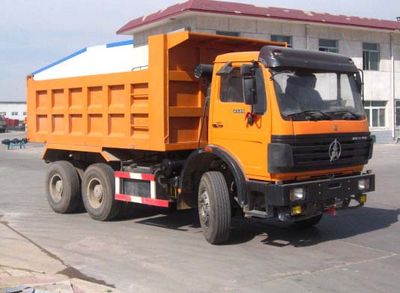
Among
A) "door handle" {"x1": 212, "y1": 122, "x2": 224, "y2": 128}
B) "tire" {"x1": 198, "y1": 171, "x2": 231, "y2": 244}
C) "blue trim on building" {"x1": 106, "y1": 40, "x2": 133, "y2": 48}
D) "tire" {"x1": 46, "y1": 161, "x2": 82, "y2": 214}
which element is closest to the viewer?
"tire" {"x1": 198, "y1": 171, "x2": 231, "y2": 244}

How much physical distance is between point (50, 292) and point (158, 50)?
13.9ft

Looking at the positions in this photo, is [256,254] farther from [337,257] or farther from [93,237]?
[93,237]

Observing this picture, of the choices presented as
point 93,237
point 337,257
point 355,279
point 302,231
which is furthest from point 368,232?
point 93,237

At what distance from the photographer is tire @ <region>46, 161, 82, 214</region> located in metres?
11.3

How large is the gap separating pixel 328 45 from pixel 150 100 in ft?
76.1

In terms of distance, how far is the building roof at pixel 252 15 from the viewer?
82.6ft

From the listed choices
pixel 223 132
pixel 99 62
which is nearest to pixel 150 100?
pixel 223 132

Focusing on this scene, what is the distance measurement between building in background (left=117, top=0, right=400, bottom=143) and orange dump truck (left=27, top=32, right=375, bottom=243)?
15.6m

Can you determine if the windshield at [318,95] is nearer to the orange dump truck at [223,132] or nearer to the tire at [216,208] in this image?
the orange dump truck at [223,132]

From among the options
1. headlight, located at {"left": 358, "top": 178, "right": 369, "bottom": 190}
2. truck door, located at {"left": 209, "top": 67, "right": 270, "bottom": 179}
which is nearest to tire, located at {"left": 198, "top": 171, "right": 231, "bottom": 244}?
truck door, located at {"left": 209, "top": 67, "right": 270, "bottom": 179}

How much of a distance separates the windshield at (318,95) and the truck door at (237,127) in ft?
1.39

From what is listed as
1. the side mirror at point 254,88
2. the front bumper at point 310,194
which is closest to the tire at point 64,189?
the front bumper at point 310,194

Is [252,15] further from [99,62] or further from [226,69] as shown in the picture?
[226,69]

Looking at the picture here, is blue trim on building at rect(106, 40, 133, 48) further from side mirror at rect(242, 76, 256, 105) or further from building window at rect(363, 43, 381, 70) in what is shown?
building window at rect(363, 43, 381, 70)
